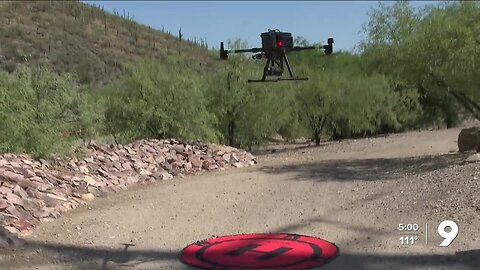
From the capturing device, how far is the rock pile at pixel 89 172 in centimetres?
1040

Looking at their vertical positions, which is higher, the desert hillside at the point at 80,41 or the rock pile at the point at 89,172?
the desert hillside at the point at 80,41

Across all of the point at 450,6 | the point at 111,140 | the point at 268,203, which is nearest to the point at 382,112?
the point at 450,6

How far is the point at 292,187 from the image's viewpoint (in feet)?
46.2

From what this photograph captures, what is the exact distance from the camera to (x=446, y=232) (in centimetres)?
865

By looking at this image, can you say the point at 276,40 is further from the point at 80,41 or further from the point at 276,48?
the point at 80,41

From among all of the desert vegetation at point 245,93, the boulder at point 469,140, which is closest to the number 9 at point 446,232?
the desert vegetation at point 245,93

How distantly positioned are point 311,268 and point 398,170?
32.8 ft

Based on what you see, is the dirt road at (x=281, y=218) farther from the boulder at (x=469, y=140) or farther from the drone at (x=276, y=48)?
the boulder at (x=469, y=140)

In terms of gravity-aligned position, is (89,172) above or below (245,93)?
below

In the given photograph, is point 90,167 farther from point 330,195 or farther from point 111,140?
point 111,140

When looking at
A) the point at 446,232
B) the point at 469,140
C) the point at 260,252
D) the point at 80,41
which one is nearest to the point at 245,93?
the point at 469,140

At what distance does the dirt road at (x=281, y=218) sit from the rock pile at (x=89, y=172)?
430 mm

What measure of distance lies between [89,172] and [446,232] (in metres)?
8.80

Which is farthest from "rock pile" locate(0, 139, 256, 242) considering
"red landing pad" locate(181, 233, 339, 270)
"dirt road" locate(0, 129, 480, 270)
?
"red landing pad" locate(181, 233, 339, 270)
